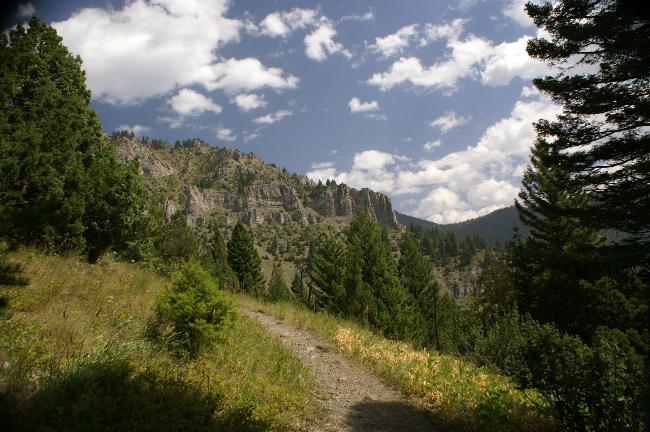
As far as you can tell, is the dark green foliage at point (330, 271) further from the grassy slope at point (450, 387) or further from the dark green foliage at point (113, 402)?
the dark green foliage at point (113, 402)

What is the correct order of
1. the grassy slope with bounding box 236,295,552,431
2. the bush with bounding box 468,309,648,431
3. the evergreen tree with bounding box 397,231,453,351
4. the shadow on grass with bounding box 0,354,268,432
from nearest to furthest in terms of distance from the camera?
the shadow on grass with bounding box 0,354,268,432
the bush with bounding box 468,309,648,431
the grassy slope with bounding box 236,295,552,431
the evergreen tree with bounding box 397,231,453,351

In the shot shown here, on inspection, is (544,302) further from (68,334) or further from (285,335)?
(68,334)

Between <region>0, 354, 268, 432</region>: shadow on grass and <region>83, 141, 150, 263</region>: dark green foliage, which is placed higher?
<region>83, 141, 150, 263</region>: dark green foliage

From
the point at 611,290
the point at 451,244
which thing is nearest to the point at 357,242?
the point at 611,290

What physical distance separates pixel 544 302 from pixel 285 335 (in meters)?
14.6

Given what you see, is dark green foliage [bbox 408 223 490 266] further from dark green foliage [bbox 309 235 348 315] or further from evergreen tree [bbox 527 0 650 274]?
evergreen tree [bbox 527 0 650 274]

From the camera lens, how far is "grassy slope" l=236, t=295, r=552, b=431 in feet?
20.7

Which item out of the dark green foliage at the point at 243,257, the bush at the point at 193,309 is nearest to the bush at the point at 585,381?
the bush at the point at 193,309

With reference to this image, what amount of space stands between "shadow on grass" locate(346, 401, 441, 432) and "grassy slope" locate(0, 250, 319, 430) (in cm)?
86

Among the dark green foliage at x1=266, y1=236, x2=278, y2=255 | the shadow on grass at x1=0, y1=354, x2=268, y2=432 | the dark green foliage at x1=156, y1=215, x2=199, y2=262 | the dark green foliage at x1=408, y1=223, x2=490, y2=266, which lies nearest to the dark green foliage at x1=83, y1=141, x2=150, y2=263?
the shadow on grass at x1=0, y1=354, x2=268, y2=432

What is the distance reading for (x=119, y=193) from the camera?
37.2 ft

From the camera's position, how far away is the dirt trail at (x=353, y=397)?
21.4 ft

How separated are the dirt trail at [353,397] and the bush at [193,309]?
269cm

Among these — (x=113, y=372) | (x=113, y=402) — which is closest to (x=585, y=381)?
(x=113, y=402)
